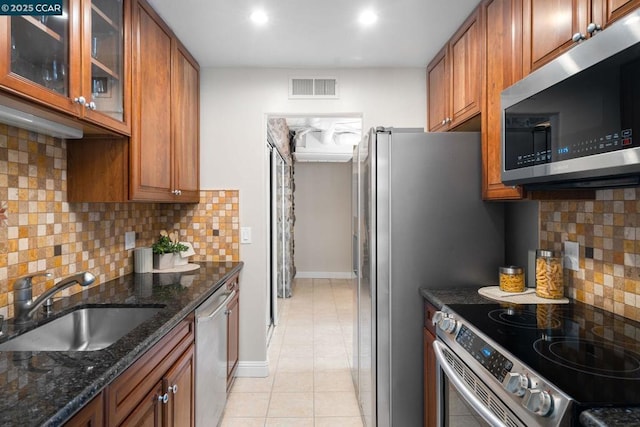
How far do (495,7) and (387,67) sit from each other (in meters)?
1.09

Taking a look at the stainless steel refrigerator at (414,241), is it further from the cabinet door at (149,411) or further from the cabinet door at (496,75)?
the cabinet door at (149,411)

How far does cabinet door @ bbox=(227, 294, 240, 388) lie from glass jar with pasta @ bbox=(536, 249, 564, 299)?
1.89 m

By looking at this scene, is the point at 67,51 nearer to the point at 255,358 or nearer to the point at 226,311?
the point at 226,311

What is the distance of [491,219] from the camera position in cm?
198

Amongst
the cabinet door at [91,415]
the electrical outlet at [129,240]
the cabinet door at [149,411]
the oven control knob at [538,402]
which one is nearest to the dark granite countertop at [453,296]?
the oven control knob at [538,402]

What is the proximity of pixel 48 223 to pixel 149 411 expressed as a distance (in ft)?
3.23

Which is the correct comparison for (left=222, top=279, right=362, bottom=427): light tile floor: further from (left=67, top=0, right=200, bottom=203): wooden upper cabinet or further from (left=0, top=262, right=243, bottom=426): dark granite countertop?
(left=67, top=0, right=200, bottom=203): wooden upper cabinet

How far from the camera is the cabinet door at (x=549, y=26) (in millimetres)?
1268

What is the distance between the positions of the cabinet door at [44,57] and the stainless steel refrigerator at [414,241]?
1363 millimetres

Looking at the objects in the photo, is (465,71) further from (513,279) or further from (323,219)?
(323,219)

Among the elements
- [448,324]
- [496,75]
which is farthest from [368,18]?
[448,324]

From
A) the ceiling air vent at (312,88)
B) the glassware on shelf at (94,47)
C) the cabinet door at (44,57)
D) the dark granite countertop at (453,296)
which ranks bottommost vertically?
the dark granite countertop at (453,296)

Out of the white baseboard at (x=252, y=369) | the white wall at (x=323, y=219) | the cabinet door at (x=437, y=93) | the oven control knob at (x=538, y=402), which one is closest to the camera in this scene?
the oven control knob at (x=538, y=402)

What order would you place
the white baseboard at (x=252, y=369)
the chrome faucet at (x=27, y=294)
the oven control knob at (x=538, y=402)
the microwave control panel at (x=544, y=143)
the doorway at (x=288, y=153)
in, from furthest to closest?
the doorway at (x=288, y=153) → the white baseboard at (x=252, y=369) → the chrome faucet at (x=27, y=294) → the microwave control panel at (x=544, y=143) → the oven control knob at (x=538, y=402)
